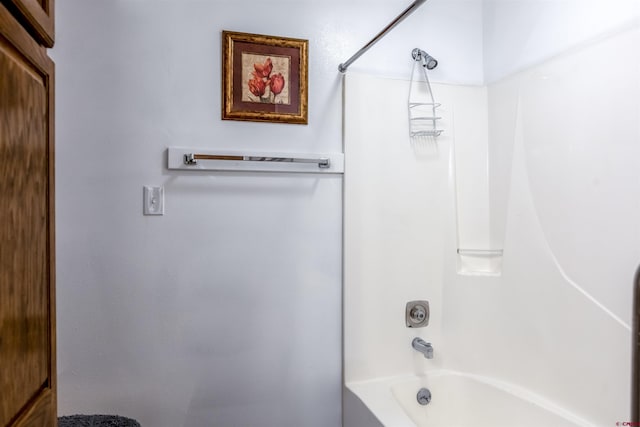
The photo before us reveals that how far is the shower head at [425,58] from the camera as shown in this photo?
1.82 meters

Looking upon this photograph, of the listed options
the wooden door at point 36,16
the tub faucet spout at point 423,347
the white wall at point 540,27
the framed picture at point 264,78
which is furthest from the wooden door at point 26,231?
the white wall at point 540,27

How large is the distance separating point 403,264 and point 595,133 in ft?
2.92

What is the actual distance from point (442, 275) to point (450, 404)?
0.58m

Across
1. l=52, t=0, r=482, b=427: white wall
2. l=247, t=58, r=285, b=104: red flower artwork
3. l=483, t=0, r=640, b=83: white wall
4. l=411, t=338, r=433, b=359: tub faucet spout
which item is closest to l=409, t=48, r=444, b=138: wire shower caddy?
l=52, t=0, r=482, b=427: white wall

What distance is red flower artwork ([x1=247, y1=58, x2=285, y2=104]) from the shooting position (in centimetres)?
168

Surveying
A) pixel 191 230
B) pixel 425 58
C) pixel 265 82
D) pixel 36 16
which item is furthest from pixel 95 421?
pixel 425 58

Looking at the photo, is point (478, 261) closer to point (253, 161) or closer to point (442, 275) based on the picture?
point (442, 275)

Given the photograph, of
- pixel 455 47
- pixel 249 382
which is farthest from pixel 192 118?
pixel 455 47

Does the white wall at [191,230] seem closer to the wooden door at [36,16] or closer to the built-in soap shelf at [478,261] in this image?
the built-in soap shelf at [478,261]

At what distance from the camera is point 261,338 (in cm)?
169

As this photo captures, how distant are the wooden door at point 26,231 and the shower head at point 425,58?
59.7 inches

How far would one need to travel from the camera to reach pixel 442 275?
1.92m

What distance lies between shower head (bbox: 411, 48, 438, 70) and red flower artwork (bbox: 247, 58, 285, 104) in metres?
0.63

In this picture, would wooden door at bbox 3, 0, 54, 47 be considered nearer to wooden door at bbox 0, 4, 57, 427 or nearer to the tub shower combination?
wooden door at bbox 0, 4, 57, 427
